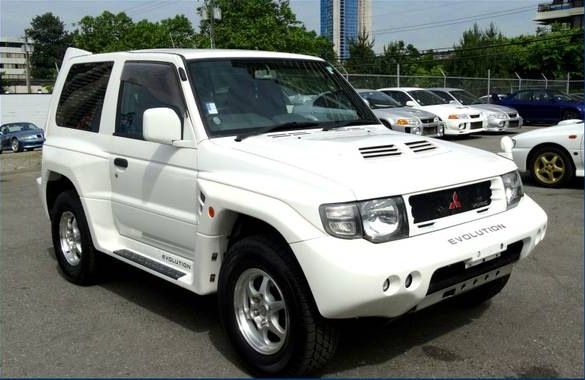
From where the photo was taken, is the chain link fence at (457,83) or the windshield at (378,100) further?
the chain link fence at (457,83)

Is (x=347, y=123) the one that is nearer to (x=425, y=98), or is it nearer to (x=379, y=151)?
(x=379, y=151)

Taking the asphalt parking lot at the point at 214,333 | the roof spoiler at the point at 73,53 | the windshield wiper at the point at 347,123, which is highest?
the roof spoiler at the point at 73,53

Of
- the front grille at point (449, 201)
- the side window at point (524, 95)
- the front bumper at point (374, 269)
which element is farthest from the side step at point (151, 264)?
the side window at point (524, 95)

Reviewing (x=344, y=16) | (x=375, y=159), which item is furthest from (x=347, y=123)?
(x=344, y=16)

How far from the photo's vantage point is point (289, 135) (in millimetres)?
4180

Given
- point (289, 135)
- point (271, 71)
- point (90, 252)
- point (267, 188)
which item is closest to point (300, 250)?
point (267, 188)

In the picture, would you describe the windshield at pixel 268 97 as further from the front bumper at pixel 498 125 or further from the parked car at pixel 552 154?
the front bumper at pixel 498 125

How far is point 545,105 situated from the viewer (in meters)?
24.1

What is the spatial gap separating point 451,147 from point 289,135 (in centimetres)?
109

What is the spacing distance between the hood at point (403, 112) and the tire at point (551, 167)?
22.3ft

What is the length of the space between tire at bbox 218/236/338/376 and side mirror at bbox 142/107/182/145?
88 centimetres

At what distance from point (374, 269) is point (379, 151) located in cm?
93

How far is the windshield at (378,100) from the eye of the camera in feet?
59.1

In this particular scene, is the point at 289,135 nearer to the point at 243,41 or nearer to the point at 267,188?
the point at 267,188
